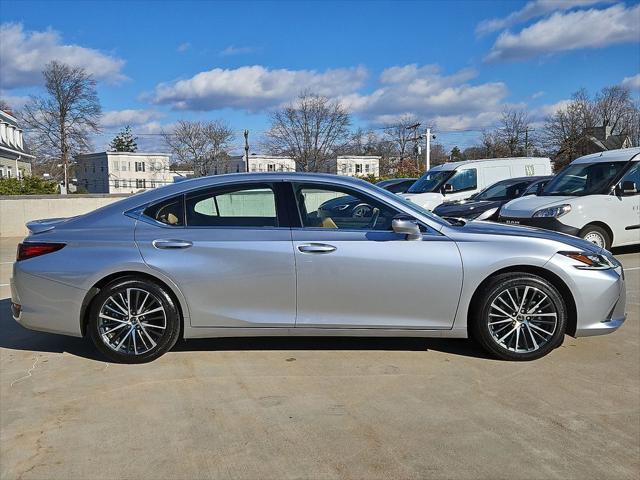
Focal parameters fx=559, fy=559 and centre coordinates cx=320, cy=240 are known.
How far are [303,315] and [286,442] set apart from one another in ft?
4.46

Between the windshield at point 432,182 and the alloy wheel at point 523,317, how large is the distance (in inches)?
400

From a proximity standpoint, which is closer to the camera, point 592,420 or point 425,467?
point 425,467

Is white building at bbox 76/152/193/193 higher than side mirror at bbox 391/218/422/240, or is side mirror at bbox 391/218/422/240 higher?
white building at bbox 76/152/193/193

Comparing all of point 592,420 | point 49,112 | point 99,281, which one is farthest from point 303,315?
point 49,112

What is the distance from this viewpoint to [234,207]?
4781mm

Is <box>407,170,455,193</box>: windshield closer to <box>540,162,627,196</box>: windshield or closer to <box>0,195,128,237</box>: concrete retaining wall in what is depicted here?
<box>540,162,627,196</box>: windshield

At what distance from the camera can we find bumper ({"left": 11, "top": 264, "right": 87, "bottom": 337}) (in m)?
4.48

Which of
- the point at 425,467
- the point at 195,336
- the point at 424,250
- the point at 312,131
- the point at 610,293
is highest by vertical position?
the point at 312,131

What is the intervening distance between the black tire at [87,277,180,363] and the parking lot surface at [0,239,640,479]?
0.46 ft

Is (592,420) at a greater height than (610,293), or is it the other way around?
(610,293)

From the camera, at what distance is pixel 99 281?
4480 millimetres

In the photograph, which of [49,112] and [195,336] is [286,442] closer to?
[195,336]

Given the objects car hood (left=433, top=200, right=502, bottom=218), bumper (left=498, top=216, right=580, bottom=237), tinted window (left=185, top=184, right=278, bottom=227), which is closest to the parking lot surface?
tinted window (left=185, top=184, right=278, bottom=227)

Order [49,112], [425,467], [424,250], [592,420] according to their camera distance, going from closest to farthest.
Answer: [425,467] → [592,420] → [424,250] → [49,112]
